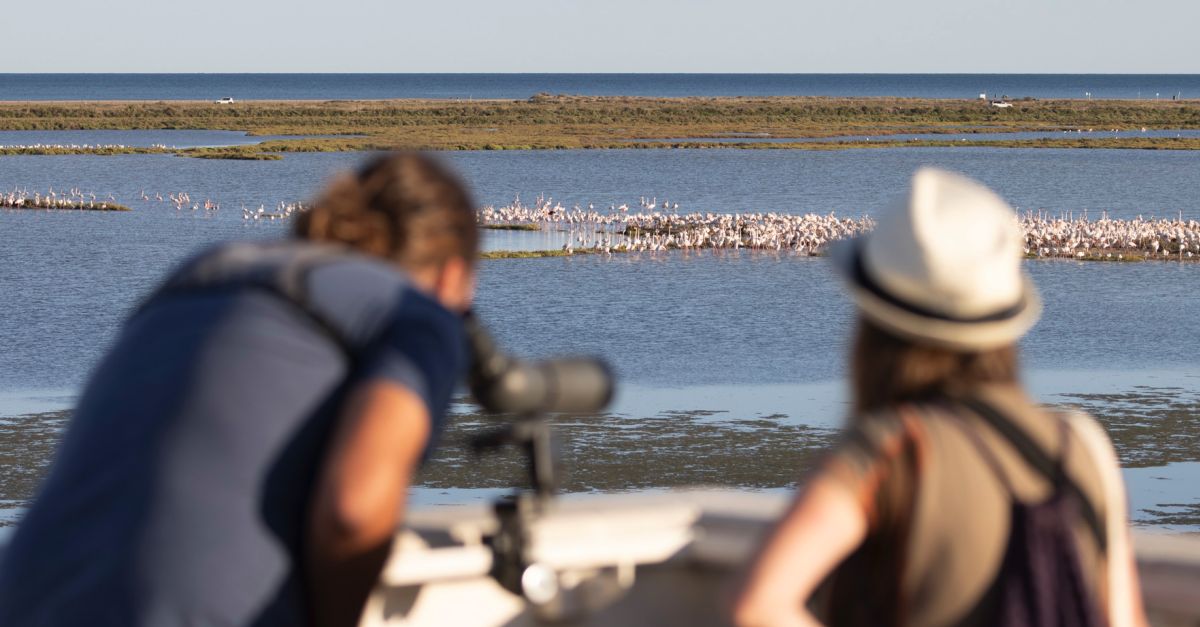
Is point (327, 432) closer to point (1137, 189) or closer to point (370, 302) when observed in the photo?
point (370, 302)

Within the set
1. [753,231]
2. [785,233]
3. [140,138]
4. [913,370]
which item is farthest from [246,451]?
[140,138]

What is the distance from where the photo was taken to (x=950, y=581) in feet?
7.05

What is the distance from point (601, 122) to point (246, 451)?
90129 mm

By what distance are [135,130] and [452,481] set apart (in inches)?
3107

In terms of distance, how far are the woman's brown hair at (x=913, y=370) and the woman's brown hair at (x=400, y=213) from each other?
0.68 metres

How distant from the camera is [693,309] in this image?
23.2 m

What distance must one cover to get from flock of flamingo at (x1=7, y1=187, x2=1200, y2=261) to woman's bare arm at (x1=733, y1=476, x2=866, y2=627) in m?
28.1

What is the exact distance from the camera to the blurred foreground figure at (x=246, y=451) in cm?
219

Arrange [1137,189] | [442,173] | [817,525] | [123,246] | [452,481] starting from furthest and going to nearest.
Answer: [1137,189]
[123,246]
[452,481]
[442,173]
[817,525]

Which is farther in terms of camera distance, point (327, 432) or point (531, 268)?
point (531, 268)

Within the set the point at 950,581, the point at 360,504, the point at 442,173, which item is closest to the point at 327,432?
the point at 360,504

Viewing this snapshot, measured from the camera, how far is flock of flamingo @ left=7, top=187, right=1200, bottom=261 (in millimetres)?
30328

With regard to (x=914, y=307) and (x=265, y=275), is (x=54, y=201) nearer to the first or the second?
(x=265, y=275)

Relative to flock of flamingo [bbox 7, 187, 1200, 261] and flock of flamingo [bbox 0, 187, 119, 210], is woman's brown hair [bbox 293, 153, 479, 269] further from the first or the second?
flock of flamingo [bbox 0, 187, 119, 210]
